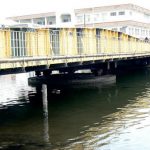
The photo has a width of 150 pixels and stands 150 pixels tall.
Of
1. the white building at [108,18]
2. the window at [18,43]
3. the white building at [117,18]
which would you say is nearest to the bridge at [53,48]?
the window at [18,43]

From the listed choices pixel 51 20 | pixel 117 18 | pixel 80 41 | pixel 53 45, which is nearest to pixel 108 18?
pixel 117 18

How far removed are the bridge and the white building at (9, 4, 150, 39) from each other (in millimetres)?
39892

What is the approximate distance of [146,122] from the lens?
26.5 metres

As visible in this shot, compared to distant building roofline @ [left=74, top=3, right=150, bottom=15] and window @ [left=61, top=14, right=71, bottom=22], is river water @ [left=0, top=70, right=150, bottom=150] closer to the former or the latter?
distant building roofline @ [left=74, top=3, right=150, bottom=15]

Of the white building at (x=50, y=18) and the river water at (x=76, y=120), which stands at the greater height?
the white building at (x=50, y=18)

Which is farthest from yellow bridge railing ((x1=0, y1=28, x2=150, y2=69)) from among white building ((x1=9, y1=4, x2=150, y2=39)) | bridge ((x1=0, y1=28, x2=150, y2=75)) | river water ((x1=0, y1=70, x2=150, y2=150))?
white building ((x1=9, y1=4, x2=150, y2=39))

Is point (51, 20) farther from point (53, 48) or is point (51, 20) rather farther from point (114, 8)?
point (53, 48)

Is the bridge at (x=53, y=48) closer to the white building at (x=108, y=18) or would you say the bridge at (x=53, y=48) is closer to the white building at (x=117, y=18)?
the white building at (x=117, y=18)

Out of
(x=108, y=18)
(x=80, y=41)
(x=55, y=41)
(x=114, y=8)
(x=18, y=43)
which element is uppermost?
(x=114, y=8)

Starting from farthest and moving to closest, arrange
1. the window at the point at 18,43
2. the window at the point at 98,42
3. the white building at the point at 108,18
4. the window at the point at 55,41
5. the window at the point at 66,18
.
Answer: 1. the window at the point at 66,18
2. the white building at the point at 108,18
3. the window at the point at 98,42
4. the window at the point at 55,41
5. the window at the point at 18,43

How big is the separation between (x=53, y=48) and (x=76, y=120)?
785 cm

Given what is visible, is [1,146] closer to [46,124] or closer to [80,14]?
[46,124]

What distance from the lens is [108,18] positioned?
95000mm

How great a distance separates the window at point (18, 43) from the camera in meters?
27.5
